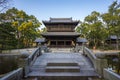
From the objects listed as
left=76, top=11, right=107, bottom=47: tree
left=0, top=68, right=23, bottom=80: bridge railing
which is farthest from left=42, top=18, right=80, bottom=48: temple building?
left=0, top=68, right=23, bottom=80: bridge railing

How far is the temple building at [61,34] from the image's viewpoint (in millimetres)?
39156

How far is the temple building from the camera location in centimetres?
3916

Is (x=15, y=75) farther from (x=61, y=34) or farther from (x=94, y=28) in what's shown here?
(x=94, y=28)

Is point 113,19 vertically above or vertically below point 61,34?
above

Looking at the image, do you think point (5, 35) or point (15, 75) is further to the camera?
point (5, 35)

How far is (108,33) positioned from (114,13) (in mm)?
4545

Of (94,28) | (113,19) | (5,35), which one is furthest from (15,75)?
(94,28)

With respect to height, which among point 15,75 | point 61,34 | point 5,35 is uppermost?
point 61,34

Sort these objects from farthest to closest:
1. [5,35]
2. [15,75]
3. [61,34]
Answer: [61,34]
[5,35]
[15,75]

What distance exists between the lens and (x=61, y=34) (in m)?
39.1

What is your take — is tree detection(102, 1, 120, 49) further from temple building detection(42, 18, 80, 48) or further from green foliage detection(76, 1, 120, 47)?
temple building detection(42, 18, 80, 48)

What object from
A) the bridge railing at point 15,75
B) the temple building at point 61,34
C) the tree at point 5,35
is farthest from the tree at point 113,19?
the bridge railing at point 15,75

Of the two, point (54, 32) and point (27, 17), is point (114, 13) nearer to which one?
point (54, 32)

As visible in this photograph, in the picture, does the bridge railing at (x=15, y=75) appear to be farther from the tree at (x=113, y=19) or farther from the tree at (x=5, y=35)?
the tree at (x=113, y=19)
